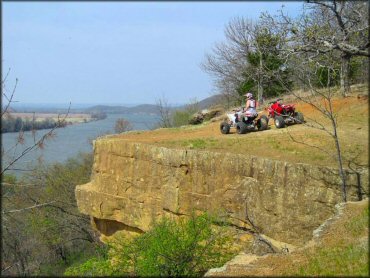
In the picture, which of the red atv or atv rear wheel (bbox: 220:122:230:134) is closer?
the red atv

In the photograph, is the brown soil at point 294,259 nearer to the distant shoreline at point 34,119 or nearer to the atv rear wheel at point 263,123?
the distant shoreline at point 34,119

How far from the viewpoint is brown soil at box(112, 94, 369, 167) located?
11.8 metres

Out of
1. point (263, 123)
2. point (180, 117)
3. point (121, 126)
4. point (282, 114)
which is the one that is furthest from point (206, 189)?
point (121, 126)

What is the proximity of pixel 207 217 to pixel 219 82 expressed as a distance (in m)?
22.2

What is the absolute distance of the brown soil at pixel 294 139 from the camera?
11.8 metres

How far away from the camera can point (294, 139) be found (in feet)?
43.3

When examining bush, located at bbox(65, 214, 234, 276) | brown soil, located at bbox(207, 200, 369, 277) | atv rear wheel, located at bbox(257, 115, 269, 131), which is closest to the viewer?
brown soil, located at bbox(207, 200, 369, 277)

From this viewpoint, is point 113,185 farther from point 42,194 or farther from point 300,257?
point 42,194

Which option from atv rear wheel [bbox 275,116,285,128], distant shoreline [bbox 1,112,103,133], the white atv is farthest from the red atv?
distant shoreline [bbox 1,112,103,133]

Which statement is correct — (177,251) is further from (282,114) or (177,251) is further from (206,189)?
(282,114)

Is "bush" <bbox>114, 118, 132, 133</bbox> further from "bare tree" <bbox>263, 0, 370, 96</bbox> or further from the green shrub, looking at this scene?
"bare tree" <bbox>263, 0, 370, 96</bbox>

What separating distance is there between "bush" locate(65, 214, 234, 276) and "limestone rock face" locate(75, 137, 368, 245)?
124cm

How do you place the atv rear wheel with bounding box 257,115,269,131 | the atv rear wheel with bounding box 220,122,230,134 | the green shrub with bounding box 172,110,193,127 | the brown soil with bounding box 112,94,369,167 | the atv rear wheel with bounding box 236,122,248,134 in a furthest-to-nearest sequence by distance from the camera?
1. the green shrub with bounding box 172,110,193,127
2. the atv rear wheel with bounding box 220,122,230,134
3. the atv rear wheel with bounding box 257,115,269,131
4. the atv rear wheel with bounding box 236,122,248,134
5. the brown soil with bounding box 112,94,369,167

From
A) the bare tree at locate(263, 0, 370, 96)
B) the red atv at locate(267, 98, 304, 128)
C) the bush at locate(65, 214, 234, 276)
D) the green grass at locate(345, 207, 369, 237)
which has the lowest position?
the bush at locate(65, 214, 234, 276)
